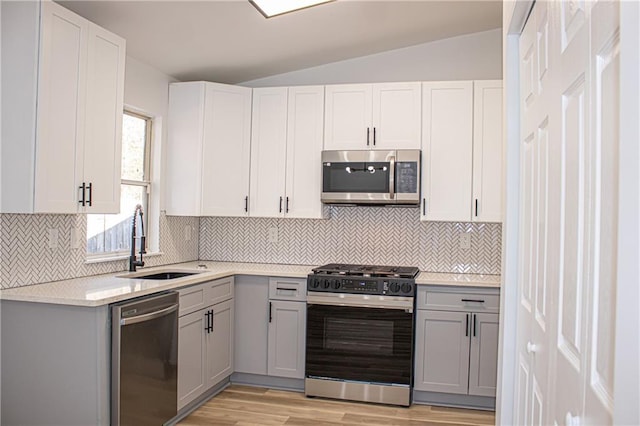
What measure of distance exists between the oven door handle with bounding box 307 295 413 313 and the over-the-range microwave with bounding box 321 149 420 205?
0.76m

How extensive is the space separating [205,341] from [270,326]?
23.0 inches

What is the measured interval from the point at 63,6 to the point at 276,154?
1896 mm

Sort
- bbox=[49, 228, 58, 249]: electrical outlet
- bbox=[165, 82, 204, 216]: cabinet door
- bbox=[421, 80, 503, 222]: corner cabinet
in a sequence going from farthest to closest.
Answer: bbox=[165, 82, 204, 216]: cabinet door
bbox=[421, 80, 503, 222]: corner cabinet
bbox=[49, 228, 58, 249]: electrical outlet

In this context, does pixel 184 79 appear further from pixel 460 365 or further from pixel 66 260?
pixel 460 365

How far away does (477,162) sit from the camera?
4.04 metres

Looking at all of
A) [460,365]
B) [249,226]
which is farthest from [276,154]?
[460,365]

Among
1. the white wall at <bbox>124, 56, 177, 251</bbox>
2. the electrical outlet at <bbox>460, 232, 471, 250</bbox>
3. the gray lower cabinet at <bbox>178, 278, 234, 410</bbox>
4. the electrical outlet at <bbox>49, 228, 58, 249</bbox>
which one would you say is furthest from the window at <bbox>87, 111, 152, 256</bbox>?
the electrical outlet at <bbox>460, 232, 471, 250</bbox>

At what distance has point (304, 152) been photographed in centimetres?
435

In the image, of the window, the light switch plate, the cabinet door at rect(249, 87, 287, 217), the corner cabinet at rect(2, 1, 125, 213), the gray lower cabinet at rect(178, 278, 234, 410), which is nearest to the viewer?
the corner cabinet at rect(2, 1, 125, 213)

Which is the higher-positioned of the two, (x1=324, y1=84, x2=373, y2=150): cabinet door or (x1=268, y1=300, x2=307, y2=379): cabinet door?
(x1=324, y1=84, x2=373, y2=150): cabinet door

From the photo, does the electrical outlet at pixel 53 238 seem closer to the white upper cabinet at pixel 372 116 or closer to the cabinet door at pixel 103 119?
the cabinet door at pixel 103 119

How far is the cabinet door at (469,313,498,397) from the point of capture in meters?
3.77

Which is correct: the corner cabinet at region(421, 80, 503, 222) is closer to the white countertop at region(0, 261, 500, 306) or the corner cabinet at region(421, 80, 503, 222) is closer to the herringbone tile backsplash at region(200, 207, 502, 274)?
the herringbone tile backsplash at region(200, 207, 502, 274)

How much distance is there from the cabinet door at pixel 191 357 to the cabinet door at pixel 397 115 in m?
1.90
